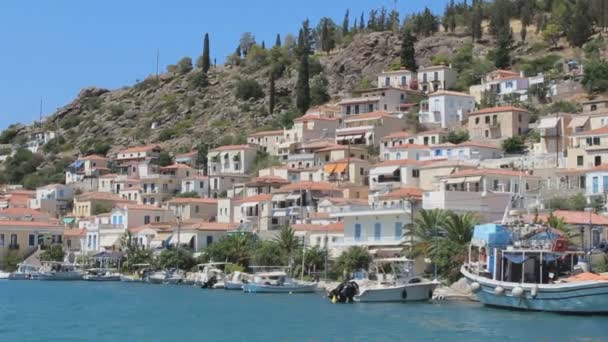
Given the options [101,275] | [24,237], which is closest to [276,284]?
[101,275]

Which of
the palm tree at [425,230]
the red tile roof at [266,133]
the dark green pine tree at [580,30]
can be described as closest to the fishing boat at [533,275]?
the palm tree at [425,230]

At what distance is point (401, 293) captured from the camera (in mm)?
50750

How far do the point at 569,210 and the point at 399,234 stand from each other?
1071cm

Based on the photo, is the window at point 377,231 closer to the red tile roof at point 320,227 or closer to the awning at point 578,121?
the red tile roof at point 320,227

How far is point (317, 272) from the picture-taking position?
65.2 metres

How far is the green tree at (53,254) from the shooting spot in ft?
286

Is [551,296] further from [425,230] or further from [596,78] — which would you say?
[596,78]

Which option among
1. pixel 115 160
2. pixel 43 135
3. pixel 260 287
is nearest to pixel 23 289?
pixel 260 287

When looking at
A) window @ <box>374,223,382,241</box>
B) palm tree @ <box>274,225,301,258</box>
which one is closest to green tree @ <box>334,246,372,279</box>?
window @ <box>374,223,382,241</box>

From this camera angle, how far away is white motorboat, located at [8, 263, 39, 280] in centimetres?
8275

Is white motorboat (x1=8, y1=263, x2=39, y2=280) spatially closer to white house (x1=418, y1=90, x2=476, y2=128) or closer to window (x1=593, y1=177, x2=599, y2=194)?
white house (x1=418, y1=90, x2=476, y2=128)

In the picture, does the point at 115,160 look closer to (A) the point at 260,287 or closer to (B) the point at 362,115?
(B) the point at 362,115

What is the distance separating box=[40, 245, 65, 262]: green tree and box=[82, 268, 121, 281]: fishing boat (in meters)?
5.96

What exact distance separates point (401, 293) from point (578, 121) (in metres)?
34.7
